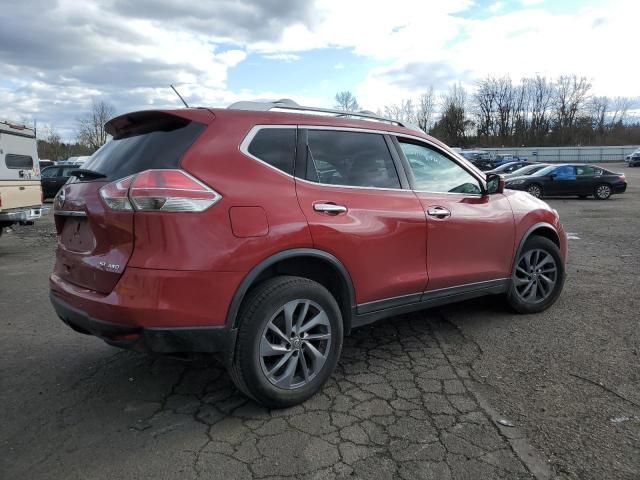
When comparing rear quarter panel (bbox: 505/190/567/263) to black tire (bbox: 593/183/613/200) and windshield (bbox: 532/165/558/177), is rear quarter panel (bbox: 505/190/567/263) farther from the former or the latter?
black tire (bbox: 593/183/613/200)

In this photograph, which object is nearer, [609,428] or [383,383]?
[609,428]

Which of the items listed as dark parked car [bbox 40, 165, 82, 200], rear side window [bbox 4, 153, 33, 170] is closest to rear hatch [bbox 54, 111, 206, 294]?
rear side window [bbox 4, 153, 33, 170]

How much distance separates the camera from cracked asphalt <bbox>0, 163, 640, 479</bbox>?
8.56ft

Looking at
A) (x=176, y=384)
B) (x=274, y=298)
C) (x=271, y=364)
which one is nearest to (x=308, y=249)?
(x=274, y=298)

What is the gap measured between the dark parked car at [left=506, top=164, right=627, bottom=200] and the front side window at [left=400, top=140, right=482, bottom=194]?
56.7 ft

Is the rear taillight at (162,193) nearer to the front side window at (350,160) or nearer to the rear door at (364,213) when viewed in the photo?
the rear door at (364,213)

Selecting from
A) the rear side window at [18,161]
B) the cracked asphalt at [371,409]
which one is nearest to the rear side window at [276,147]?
the cracked asphalt at [371,409]

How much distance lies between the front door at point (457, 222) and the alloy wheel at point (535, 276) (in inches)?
11.4

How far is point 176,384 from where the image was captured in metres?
3.60

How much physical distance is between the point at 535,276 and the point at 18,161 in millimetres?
10099

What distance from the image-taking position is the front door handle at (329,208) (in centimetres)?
325

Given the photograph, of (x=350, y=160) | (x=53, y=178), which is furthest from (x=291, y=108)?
(x=53, y=178)

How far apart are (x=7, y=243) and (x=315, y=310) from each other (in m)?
10.6

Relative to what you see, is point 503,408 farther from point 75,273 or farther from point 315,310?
point 75,273
